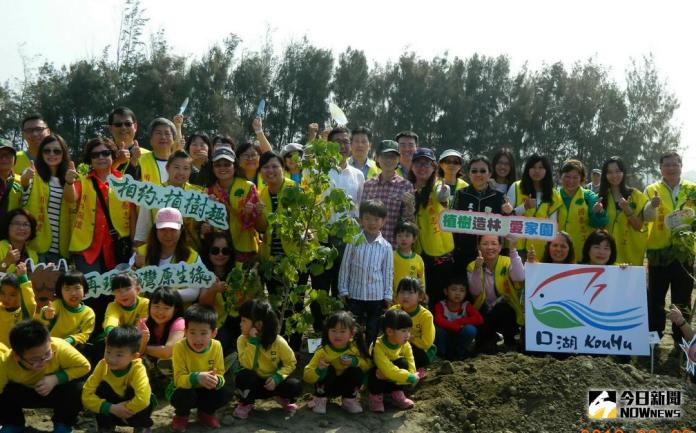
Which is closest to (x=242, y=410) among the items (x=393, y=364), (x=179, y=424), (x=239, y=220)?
(x=179, y=424)

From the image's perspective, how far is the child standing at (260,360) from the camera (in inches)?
191

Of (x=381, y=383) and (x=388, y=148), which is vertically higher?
(x=388, y=148)

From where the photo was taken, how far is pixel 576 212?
6992mm

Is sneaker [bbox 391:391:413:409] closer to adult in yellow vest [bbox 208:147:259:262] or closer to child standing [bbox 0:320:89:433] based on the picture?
adult in yellow vest [bbox 208:147:259:262]

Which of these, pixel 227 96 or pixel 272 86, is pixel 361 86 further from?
pixel 227 96

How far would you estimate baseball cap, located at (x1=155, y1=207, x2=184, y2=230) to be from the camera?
5.64 meters

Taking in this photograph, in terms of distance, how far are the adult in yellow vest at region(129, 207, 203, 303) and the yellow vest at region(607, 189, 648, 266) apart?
183 inches

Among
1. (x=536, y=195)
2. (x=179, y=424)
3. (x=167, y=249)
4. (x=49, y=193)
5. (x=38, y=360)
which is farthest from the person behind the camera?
(x=536, y=195)

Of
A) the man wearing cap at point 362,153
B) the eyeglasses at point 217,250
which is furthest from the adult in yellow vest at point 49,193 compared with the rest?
the man wearing cap at point 362,153

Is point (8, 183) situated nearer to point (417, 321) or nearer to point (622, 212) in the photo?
point (417, 321)

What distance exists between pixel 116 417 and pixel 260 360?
1.12m

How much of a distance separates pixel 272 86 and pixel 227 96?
3.08m

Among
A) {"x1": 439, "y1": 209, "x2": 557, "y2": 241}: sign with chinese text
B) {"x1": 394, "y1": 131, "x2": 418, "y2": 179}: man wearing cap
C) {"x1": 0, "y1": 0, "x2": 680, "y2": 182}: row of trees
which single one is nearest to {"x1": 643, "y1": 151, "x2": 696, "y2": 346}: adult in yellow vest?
{"x1": 439, "y1": 209, "x2": 557, "y2": 241}: sign with chinese text

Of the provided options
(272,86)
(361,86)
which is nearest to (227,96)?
(272,86)
